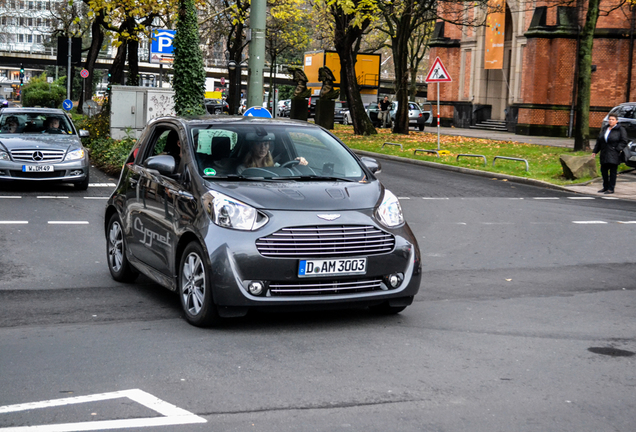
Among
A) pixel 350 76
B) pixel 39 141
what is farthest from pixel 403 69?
pixel 39 141

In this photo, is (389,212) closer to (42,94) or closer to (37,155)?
(37,155)

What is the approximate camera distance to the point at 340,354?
225 inches

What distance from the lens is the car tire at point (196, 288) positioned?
6254 millimetres

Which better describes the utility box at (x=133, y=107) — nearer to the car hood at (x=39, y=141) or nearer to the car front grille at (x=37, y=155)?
the car hood at (x=39, y=141)

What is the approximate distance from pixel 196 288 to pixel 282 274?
727 millimetres

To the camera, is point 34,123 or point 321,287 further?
point 34,123

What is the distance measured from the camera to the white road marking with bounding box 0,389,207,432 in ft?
13.8

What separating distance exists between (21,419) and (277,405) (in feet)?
4.20

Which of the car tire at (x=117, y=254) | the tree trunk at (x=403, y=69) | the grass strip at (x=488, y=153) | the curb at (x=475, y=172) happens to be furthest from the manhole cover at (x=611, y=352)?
the tree trunk at (x=403, y=69)

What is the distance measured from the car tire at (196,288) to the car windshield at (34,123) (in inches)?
447

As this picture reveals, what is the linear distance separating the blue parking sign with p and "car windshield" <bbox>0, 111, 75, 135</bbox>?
5.27 m

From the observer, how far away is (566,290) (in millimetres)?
8414

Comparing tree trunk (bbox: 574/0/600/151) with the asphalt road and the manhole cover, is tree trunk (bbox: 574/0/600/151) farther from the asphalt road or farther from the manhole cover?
the manhole cover

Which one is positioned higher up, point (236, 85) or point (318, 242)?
point (236, 85)
